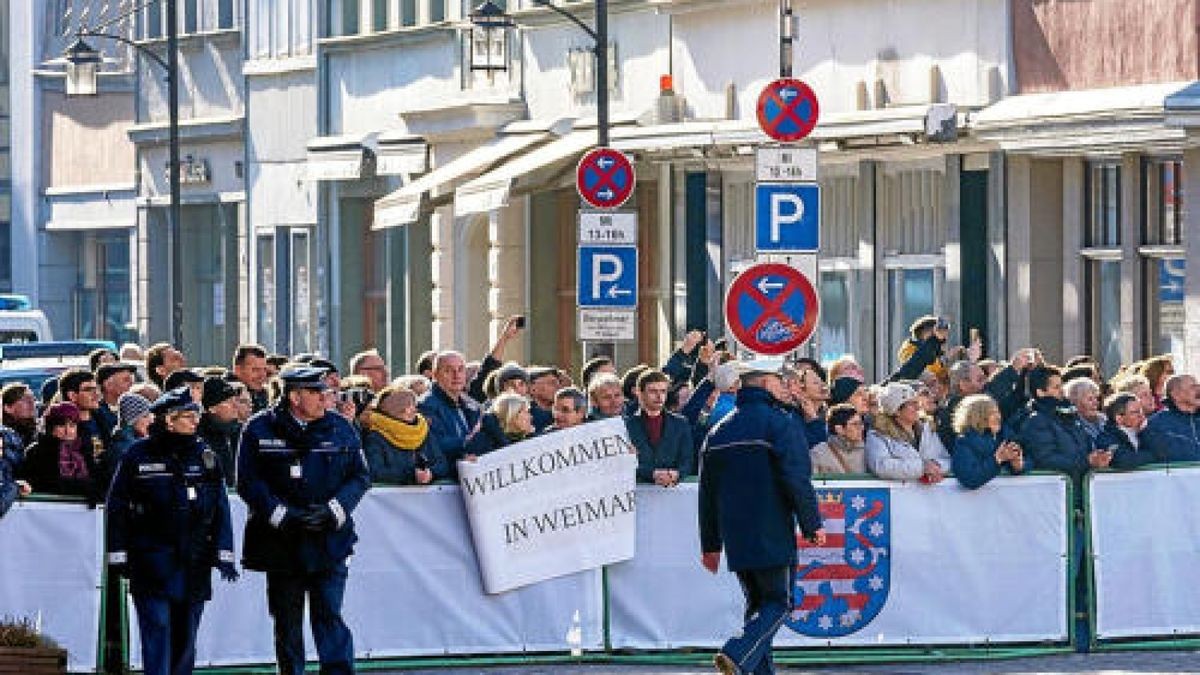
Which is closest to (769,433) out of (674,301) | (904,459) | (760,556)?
(760,556)

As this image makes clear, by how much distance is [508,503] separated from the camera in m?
23.0

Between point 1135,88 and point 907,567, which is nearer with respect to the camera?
point 907,567

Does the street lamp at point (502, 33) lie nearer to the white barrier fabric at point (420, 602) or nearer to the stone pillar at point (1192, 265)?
the stone pillar at point (1192, 265)

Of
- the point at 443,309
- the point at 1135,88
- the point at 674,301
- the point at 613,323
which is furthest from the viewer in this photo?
the point at 443,309

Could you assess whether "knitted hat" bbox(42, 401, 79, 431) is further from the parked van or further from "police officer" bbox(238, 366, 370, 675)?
the parked van

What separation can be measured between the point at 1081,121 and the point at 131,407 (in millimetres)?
14283

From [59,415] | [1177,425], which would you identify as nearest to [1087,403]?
[1177,425]

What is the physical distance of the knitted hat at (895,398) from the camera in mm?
23359

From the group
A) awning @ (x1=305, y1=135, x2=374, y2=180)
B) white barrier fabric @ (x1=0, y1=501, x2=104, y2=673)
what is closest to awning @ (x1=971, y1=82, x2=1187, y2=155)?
white barrier fabric @ (x1=0, y1=501, x2=104, y2=673)

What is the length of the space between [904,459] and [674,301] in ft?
69.5

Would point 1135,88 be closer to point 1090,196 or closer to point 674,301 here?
point 1090,196

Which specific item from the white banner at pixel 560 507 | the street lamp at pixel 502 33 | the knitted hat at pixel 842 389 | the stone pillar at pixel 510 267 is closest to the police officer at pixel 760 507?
the white banner at pixel 560 507

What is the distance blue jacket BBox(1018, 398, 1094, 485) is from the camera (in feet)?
76.5

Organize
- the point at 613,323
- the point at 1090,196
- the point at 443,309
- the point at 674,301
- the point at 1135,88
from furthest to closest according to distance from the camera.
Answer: the point at 443,309, the point at 674,301, the point at 1090,196, the point at 1135,88, the point at 613,323
